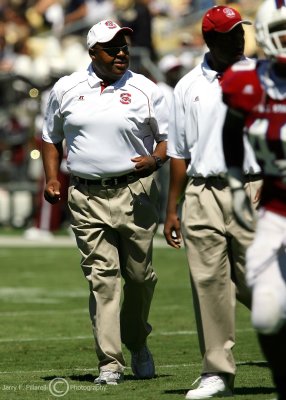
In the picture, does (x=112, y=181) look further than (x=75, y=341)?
No

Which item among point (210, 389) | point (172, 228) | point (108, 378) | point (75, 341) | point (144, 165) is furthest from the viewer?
point (75, 341)

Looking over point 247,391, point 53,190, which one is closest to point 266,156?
point 247,391

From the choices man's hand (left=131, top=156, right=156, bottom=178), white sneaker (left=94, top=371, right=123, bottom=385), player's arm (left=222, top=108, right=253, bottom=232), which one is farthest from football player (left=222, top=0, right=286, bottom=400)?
white sneaker (left=94, top=371, right=123, bottom=385)

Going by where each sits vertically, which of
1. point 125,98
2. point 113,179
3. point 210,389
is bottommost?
point 210,389

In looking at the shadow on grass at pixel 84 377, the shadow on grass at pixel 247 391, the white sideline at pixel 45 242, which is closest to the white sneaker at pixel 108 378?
the shadow on grass at pixel 84 377

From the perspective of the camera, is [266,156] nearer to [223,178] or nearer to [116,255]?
[223,178]

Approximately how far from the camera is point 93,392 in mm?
6980

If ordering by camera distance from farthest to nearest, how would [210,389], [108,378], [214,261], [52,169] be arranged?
[52,169] → [108,378] → [214,261] → [210,389]

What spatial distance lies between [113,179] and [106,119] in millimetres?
368

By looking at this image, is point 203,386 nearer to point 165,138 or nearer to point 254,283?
point 254,283

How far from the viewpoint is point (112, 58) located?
7.64 meters

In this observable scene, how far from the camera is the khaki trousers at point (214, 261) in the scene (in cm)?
667

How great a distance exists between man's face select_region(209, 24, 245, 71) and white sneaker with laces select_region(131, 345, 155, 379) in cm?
193

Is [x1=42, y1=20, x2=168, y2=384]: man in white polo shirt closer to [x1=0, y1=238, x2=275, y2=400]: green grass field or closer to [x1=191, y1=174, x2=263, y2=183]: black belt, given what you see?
[x1=0, y1=238, x2=275, y2=400]: green grass field
